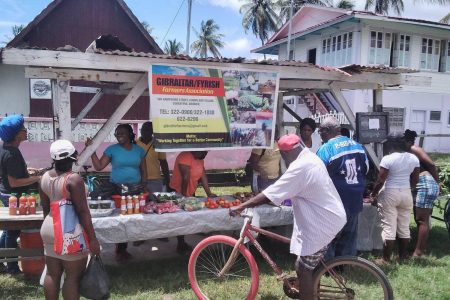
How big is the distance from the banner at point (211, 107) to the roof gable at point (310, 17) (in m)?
16.3

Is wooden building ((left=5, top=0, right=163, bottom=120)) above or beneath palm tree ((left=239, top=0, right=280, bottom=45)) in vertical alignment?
beneath

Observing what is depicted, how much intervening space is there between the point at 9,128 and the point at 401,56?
1867 cm

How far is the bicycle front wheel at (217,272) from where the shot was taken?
13.2ft

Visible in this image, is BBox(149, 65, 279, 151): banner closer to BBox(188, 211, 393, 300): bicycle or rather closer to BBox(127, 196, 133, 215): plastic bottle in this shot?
BBox(127, 196, 133, 215): plastic bottle

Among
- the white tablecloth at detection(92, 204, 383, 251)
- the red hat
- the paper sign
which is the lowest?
the white tablecloth at detection(92, 204, 383, 251)

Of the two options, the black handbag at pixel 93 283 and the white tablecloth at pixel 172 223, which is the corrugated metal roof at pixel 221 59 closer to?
the white tablecloth at pixel 172 223

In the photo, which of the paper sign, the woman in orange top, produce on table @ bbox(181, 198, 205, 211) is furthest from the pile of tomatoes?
the paper sign

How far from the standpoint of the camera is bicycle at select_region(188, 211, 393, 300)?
141 inches

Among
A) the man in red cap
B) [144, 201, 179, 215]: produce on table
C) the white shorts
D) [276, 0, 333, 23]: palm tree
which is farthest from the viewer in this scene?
[276, 0, 333, 23]: palm tree

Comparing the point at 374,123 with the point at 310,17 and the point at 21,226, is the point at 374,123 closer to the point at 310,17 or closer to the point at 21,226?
the point at 21,226

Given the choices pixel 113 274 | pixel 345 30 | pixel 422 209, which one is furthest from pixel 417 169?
pixel 345 30

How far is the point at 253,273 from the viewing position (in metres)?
3.80

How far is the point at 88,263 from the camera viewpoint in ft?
10.7

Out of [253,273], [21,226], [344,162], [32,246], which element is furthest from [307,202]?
[32,246]
